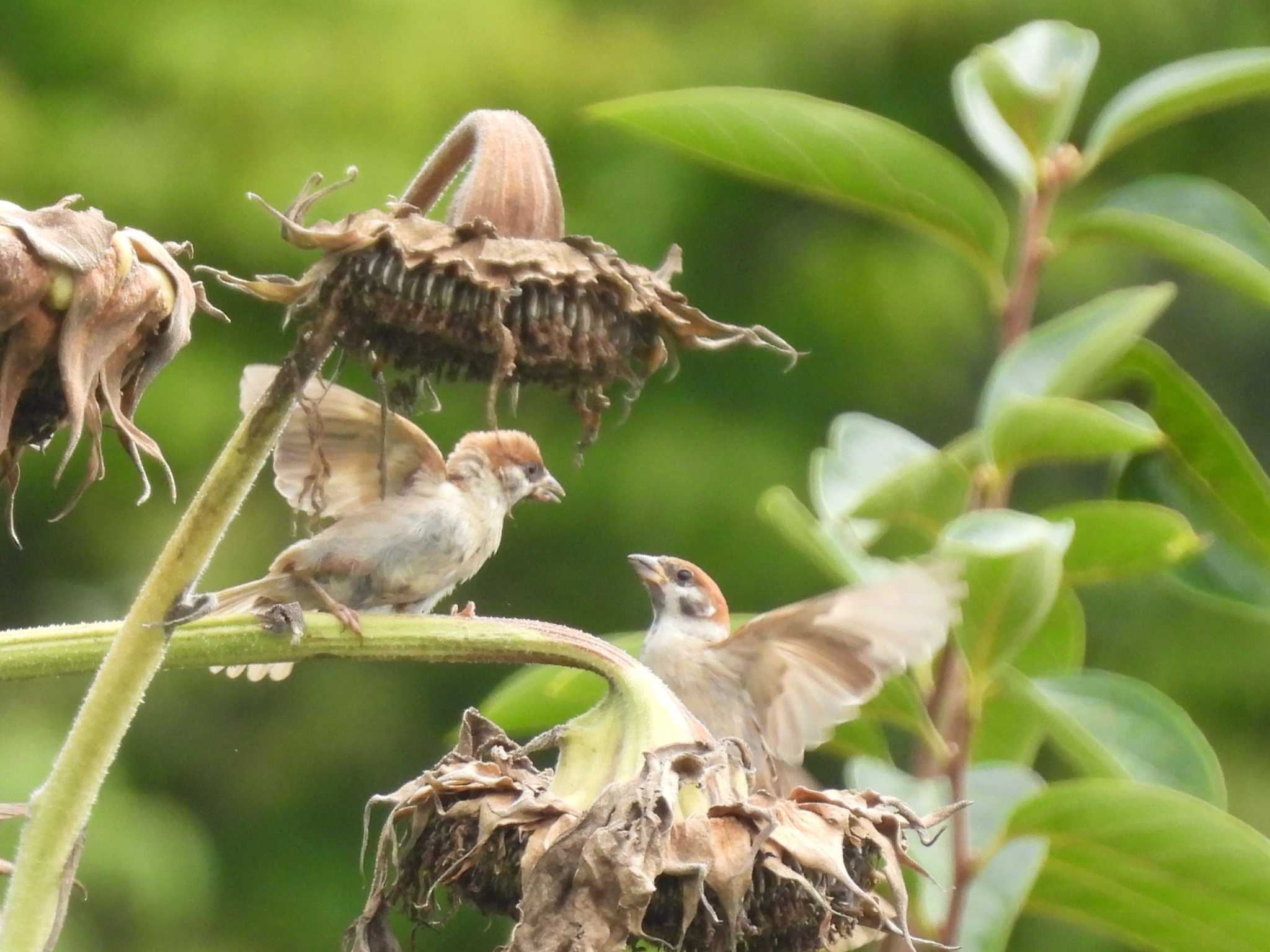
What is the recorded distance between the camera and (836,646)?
231 centimetres

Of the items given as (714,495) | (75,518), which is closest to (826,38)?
(714,495)

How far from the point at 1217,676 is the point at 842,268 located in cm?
225

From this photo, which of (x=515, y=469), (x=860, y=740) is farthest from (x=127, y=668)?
(x=860, y=740)

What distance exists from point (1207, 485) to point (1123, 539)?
1.13ft

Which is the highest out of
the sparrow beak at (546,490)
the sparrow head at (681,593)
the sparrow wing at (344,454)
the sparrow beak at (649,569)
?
the sparrow wing at (344,454)

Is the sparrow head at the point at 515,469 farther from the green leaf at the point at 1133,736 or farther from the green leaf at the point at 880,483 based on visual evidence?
the green leaf at the point at 1133,736

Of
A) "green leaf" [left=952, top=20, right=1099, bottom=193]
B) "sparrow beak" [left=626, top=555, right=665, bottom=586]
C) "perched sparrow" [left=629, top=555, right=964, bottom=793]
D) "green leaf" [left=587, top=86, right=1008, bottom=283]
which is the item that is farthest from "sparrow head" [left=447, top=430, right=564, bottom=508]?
"green leaf" [left=952, top=20, right=1099, bottom=193]

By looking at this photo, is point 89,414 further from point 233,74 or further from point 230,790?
point 230,790

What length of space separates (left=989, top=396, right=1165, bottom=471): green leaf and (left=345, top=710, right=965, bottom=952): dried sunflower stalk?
1096mm

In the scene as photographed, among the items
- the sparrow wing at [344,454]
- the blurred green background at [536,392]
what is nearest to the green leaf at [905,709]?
the sparrow wing at [344,454]

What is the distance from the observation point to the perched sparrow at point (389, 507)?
232 cm

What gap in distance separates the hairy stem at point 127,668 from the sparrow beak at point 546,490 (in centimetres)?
127

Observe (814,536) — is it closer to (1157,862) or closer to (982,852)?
(982,852)

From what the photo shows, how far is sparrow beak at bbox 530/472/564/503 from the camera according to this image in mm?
2791
